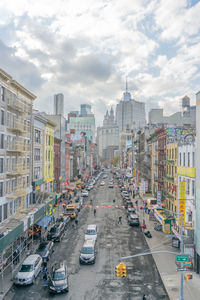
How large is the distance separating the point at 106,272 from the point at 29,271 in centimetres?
717

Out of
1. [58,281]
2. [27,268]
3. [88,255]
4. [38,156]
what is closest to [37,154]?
[38,156]

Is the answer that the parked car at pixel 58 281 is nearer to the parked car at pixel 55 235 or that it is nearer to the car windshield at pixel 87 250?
the car windshield at pixel 87 250

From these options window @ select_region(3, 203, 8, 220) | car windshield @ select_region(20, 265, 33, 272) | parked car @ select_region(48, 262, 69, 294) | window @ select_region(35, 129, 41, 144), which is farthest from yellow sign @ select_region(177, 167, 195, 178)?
window @ select_region(35, 129, 41, 144)

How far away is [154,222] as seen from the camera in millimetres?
46125

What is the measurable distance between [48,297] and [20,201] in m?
15.9

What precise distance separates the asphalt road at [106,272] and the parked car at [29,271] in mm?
514

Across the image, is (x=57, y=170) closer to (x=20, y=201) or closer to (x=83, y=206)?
(x=83, y=206)

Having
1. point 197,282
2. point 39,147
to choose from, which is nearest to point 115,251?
point 197,282

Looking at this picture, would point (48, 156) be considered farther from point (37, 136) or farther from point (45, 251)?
point (45, 251)

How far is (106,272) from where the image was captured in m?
25.7

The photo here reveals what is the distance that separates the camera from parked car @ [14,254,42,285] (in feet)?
74.4

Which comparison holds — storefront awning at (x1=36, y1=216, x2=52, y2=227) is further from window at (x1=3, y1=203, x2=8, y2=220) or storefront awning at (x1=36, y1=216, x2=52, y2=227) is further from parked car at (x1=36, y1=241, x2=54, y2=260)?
window at (x1=3, y1=203, x2=8, y2=220)

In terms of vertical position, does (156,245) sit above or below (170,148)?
below

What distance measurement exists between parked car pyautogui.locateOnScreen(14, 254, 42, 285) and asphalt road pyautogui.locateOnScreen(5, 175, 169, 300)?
1.69 ft
